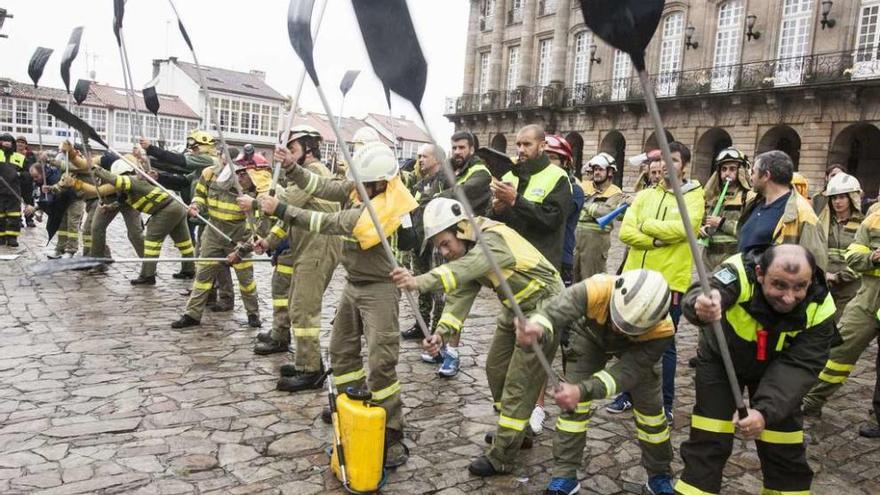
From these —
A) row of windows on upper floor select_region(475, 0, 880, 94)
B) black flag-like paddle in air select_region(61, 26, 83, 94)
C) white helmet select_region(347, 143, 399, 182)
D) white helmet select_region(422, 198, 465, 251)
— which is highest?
row of windows on upper floor select_region(475, 0, 880, 94)

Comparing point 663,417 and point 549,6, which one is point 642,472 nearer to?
point 663,417

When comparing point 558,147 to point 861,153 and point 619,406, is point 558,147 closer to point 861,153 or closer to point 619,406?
point 619,406

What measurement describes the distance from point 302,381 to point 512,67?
35.8 meters

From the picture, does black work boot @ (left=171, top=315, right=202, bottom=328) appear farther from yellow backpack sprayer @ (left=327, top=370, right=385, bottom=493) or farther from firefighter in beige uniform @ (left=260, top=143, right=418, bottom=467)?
yellow backpack sprayer @ (left=327, top=370, right=385, bottom=493)

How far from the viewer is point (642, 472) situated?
434 cm

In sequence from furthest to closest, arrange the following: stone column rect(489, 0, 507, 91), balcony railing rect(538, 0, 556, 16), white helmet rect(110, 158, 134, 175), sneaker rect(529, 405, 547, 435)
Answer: stone column rect(489, 0, 507, 91), balcony railing rect(538, 0, 556, 16), white helmet rect(110, 158, 134, 175), sneaker rect(529, 405, 547, 435)

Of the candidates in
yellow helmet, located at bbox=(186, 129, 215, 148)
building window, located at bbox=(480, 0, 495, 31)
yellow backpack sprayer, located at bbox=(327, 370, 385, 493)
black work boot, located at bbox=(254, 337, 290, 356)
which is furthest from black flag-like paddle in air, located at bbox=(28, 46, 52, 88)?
building window, located at bbox=(480, 0, 495, 31)

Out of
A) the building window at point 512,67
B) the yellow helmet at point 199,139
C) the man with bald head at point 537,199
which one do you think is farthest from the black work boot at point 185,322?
the building window at point 512,67

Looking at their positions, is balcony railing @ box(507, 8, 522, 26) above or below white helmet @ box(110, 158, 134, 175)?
above

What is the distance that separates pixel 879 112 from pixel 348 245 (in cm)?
2388

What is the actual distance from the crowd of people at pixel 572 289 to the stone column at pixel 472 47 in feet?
114

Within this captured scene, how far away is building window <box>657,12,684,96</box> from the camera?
28.7 meters

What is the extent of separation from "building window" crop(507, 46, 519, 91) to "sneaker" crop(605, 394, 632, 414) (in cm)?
3452

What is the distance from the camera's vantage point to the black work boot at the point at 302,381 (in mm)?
5445
